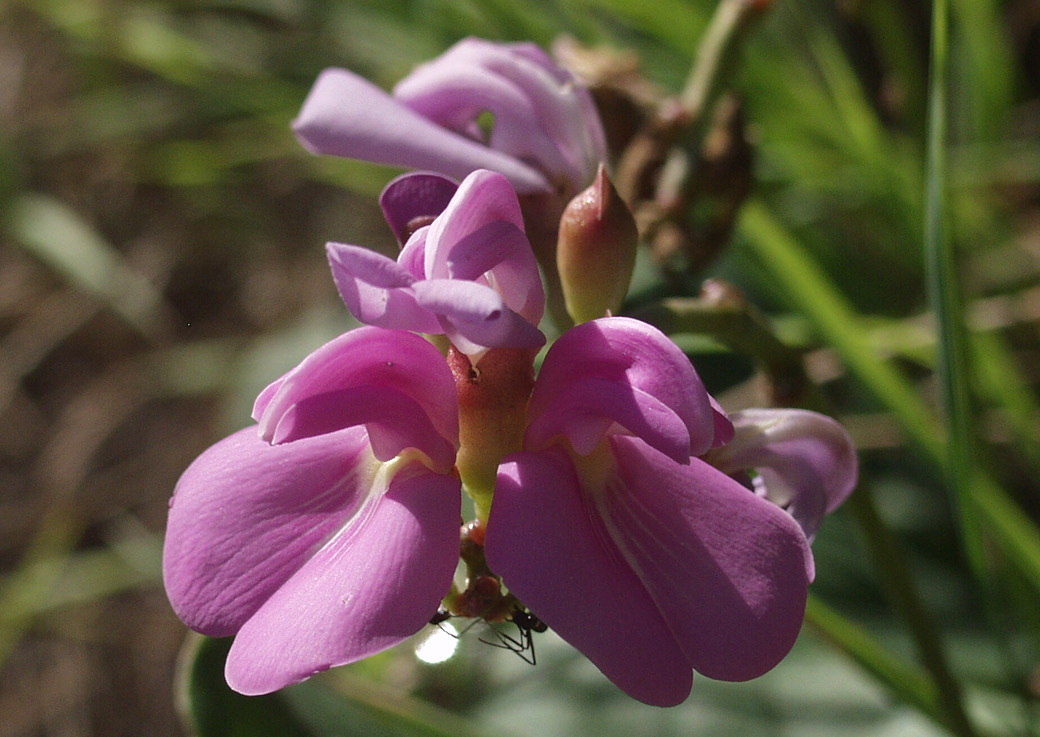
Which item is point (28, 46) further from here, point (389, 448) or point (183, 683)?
point (389, 448)

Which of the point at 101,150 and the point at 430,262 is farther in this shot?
the point at 101,150

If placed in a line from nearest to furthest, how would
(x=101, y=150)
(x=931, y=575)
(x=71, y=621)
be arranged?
(x=931, y=575)
(x=71, y=621)
(x=101, y=150)

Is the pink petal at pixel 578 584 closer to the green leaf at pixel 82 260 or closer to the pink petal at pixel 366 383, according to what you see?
the pink petal at pixel 366 383

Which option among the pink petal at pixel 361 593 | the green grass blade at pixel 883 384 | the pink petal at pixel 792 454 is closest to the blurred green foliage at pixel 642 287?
the green grass blade at pixel 883 384

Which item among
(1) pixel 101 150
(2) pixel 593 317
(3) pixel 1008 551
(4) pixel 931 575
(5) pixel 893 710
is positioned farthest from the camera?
(1) pixel 101 150

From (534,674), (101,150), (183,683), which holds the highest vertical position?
(183,683)

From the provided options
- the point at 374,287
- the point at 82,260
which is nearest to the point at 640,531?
the point at 374,287

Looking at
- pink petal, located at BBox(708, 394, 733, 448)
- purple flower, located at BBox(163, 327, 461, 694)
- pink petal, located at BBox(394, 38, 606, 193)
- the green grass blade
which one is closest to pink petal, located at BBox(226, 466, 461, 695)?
purple flower, located at BBox(163, 327, 461, 694)

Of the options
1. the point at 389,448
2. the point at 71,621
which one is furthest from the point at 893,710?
the point at 71,621

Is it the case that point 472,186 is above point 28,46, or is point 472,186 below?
above
